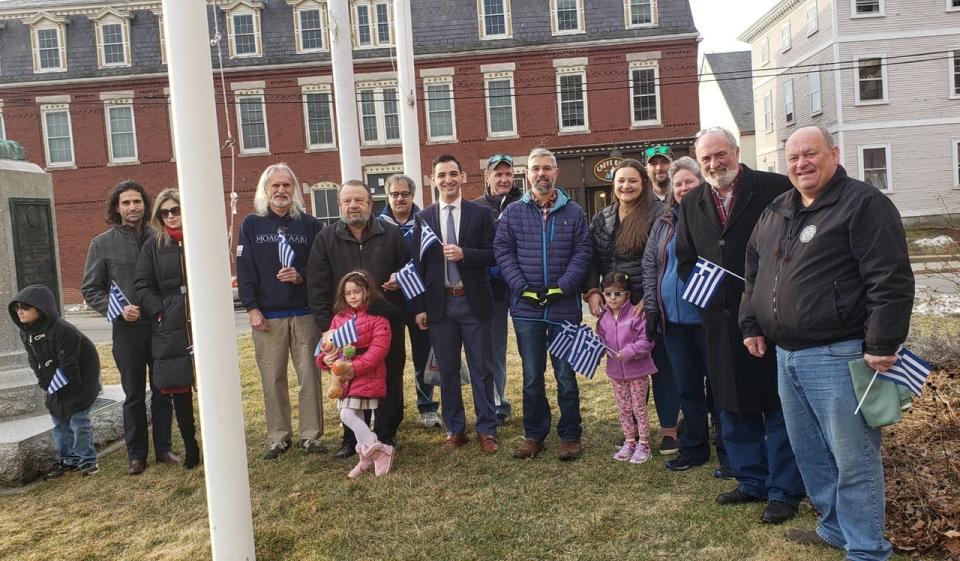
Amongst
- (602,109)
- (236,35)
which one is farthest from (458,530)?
(236,35)

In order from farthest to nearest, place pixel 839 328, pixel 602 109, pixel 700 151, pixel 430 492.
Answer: pixel 602 109, pixel 430 492, pixel 700 151, pixel 839 328

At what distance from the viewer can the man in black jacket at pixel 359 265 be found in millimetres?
5816

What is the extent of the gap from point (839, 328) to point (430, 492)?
9.07 feet

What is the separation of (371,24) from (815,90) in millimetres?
17744

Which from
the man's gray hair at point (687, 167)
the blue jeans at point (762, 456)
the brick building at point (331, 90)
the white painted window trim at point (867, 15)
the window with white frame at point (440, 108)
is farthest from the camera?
the white painted window trim at point (867, 15)

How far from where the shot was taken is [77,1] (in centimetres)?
2811

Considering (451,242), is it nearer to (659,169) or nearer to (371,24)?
(659,169)

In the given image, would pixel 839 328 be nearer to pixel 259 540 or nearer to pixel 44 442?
pixel 259 540

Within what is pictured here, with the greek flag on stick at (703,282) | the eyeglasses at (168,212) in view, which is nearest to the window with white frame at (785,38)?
the greek flag on stick at (703,282)

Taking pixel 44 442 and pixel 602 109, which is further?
pixel 602 109

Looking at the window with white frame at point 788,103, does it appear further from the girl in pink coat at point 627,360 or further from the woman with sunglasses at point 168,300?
the woman with sunglasses at point 168,300

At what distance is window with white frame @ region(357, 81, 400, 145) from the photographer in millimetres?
27516

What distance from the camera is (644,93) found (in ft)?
88.3

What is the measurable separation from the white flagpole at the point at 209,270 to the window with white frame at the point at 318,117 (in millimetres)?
24902
